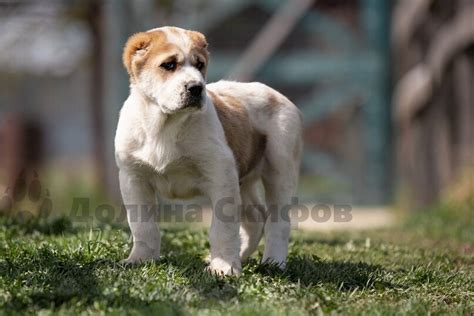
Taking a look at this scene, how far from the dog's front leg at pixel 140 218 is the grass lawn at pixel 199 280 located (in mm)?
145

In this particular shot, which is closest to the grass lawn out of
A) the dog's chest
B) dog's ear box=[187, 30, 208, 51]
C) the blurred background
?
the dog's chest

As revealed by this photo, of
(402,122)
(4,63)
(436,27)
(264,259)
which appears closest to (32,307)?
(264,259)

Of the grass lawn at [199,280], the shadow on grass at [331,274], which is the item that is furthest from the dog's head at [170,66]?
the shadow on grass at [331,274]

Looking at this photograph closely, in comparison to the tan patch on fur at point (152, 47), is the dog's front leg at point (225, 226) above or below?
below

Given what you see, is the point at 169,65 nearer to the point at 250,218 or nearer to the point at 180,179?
the point at 180,179

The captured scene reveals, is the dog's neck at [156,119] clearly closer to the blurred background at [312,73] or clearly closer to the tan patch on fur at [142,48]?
the tan patch on fur at [142,48]

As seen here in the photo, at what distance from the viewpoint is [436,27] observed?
12188mm

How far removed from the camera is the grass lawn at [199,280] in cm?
414

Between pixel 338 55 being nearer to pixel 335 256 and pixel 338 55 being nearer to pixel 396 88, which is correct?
pixel 396 88

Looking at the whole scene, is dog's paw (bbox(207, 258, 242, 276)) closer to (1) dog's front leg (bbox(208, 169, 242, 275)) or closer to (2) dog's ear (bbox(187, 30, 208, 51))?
(1) dog's front leg (bbox(208, 169, 242, 275))

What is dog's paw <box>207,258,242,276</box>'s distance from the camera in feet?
15.9

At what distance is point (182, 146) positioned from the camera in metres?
5.05

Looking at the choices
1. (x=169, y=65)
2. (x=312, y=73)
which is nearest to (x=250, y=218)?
(x=169, y=65)

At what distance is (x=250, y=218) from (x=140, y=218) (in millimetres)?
1079
